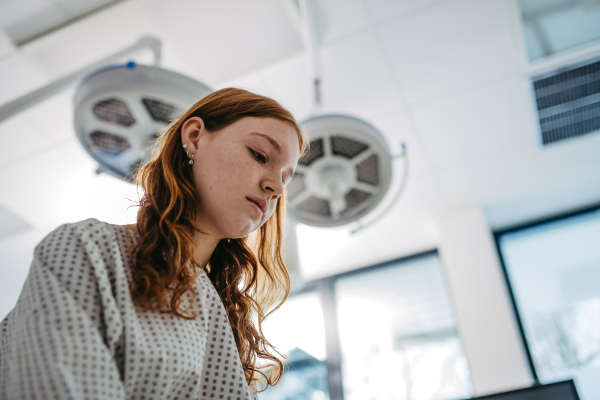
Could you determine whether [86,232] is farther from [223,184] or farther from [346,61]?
[346,61]

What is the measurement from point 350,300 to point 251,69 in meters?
2.20

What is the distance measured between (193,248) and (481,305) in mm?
2453

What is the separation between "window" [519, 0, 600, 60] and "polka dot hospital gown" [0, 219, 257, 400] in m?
1.82

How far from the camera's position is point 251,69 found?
6.17 ft

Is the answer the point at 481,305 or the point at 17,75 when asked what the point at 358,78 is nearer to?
the point at 17,75

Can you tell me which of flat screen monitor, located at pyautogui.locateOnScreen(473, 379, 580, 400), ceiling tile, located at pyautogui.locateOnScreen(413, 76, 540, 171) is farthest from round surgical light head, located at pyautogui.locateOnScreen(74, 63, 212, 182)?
flat screen monitor, located at pyautogui.locateOnScreen(473, 379, 580, 400)

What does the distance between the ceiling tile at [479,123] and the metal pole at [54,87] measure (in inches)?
52.0

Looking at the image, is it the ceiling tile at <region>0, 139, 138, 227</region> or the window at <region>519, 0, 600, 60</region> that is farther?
the ceiling tile at <region>0, 139, 138, 227</region>

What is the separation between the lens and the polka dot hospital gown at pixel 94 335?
0.43m

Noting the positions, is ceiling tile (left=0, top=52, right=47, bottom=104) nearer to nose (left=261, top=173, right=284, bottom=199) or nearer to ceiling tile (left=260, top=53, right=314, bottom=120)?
ceiling tile (left=260, top=53, right=314, bottom=120)

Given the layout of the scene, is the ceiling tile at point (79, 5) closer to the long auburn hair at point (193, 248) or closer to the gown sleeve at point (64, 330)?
Answer: the long auburn hair at point (193, 248)

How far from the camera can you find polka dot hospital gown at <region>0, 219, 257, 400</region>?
1.42 feet

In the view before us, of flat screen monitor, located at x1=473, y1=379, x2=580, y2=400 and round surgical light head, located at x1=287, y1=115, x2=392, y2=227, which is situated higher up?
round surgical light head, located at x1=287, y1=115, x2=392, y2=227

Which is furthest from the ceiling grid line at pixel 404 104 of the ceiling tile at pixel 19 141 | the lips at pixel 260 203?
the ceiling tile at pixel 19 141
